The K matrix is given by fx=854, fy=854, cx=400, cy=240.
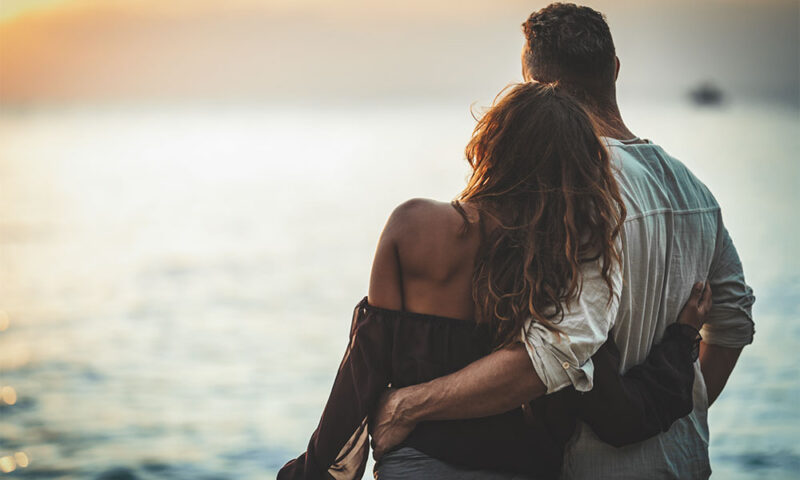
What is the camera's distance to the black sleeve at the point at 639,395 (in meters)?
1.75

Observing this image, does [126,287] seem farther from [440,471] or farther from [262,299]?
[440,471]

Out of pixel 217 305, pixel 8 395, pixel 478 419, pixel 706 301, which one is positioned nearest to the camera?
pixel 478 419

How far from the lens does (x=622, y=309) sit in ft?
6.02

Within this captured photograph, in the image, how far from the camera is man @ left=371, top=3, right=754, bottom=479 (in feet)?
5.56

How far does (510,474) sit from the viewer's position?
1.79 metres

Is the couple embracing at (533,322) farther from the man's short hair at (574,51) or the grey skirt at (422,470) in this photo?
the man's short hair at (574,51)

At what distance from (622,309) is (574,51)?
0.64 metres

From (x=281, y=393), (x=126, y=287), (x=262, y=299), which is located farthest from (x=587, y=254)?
(x=126, y=287)

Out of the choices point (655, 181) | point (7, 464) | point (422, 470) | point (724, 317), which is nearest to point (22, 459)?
A: point (7, 464)

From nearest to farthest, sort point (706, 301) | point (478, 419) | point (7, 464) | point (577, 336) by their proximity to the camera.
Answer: point (577, 336) < point (478, 419) < point (706, 301) < point (7, 464)

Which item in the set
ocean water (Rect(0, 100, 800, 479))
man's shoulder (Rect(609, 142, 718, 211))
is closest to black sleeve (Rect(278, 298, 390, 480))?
man's shoulder (Rect(609, 142, 718, 211))

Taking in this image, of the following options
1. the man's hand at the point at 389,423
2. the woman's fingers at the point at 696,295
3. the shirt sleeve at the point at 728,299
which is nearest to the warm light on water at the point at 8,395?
the man's hand at the point at 389,423

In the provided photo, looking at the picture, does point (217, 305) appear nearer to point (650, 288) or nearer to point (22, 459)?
point (22, 459)

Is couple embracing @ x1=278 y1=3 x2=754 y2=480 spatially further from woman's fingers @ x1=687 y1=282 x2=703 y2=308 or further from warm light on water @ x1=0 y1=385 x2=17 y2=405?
warm light on water @ x1=0 y1=385 x2=17 y2=405
